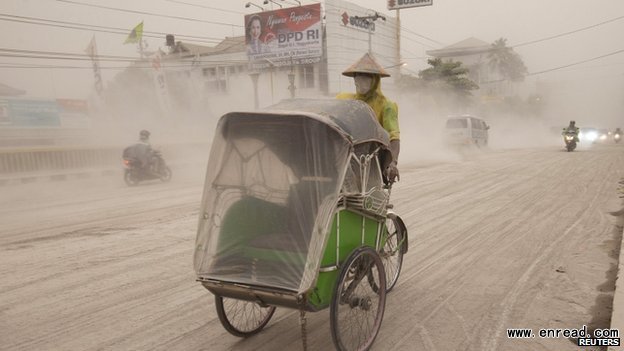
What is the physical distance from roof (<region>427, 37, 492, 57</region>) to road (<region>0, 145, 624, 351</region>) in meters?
76.3

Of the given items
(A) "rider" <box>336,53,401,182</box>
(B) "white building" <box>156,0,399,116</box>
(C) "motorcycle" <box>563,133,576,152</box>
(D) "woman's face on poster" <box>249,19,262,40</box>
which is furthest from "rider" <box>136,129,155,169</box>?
(D) "woman's face on poster" <box>249,19,262,40</box>

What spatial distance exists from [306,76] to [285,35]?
13.8 ft

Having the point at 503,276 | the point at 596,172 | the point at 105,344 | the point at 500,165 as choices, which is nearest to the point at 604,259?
the point at 503,276

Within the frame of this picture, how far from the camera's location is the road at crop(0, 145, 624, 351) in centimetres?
366

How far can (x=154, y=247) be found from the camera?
20.2 feet

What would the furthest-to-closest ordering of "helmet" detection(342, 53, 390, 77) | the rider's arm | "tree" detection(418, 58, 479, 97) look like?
"tree" detection(418, 58, 479, 97) < the rider's arm < "helmet" detection(342, 53, 390, 77)

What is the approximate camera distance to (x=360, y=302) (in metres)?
3.43

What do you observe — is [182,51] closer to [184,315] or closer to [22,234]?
[22,234]

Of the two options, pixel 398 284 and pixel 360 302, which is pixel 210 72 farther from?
pixel 360 302

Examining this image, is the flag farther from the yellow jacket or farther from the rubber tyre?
the yellow jacket

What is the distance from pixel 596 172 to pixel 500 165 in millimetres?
3258

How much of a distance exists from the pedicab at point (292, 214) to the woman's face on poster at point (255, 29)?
35.1 metres

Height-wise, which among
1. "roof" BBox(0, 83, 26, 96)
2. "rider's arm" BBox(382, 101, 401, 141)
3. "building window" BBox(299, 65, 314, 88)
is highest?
"building window" BBox(299, 65, 314, 88)

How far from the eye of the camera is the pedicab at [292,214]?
10.1 ft
